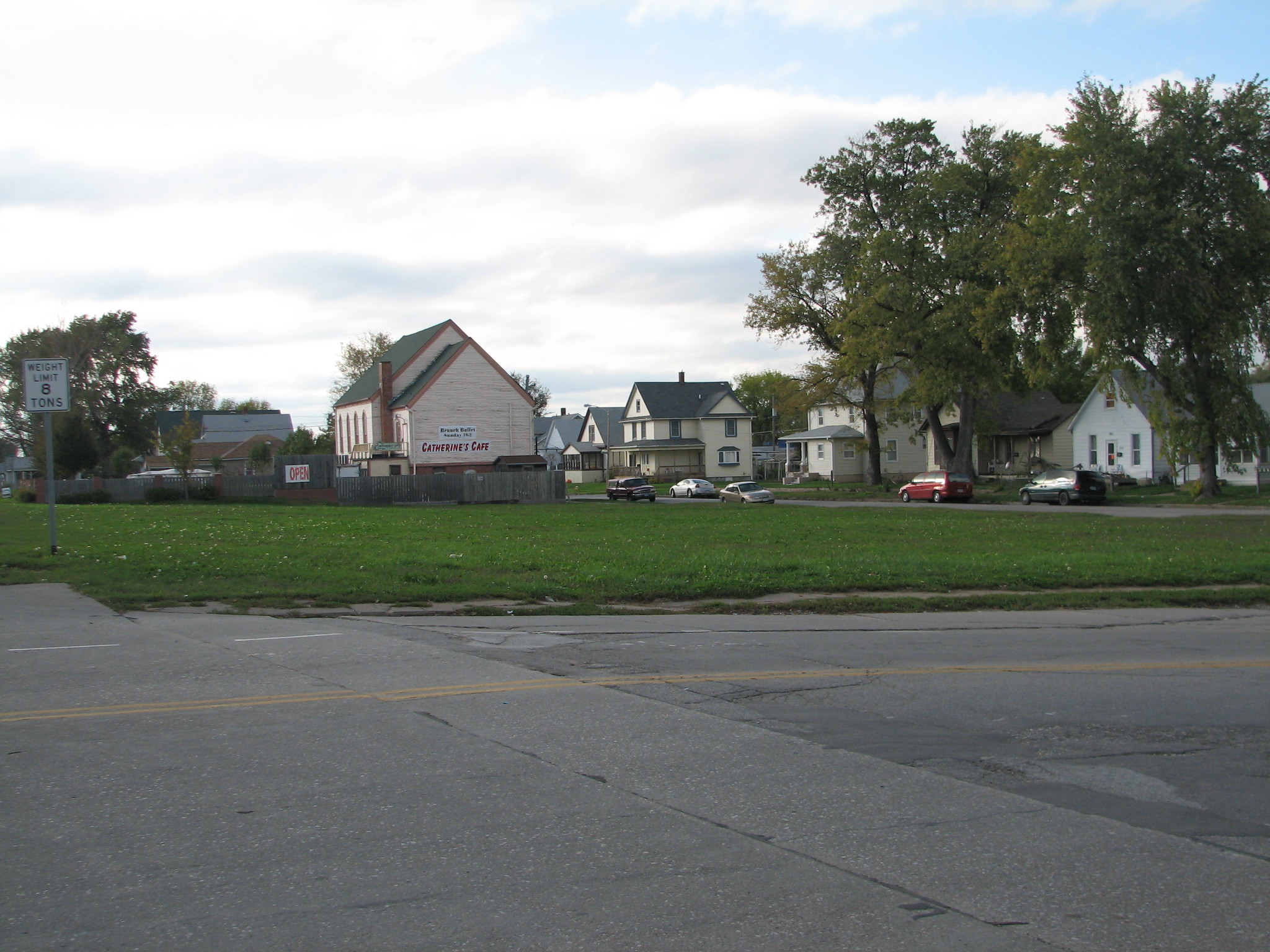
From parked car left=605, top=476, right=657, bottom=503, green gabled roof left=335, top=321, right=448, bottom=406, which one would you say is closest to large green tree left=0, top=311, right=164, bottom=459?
green gabled roof left=335, top=321, right=448, bottom=406

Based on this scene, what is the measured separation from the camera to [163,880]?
4848mm

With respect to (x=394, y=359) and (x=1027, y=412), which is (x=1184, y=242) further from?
(x=394, y=359)

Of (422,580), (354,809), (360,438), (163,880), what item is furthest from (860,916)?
(360,438)

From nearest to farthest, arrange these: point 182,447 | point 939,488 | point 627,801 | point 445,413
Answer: point 627,801, point 939,488, point 182,447, point 445,413

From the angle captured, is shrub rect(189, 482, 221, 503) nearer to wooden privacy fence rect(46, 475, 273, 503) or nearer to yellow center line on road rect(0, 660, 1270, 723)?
wooden privacy fence rect(46, 475, 273, 503)

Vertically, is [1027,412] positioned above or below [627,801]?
above

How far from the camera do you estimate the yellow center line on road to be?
26.6 ft

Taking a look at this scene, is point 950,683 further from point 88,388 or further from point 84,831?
point 88,388

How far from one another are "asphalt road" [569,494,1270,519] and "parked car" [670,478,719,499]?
20.2 ft

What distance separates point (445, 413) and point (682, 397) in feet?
101

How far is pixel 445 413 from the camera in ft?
219

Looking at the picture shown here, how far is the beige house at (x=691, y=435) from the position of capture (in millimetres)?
90438

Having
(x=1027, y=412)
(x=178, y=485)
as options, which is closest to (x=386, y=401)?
(x=178, y=485)

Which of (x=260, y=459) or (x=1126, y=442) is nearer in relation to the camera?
(x=1126, y=442)
